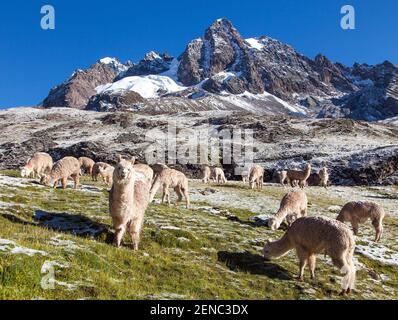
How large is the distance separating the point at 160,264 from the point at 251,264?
407 cm

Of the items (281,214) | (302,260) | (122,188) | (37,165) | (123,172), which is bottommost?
(302,260)

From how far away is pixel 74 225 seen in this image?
61.5 ft

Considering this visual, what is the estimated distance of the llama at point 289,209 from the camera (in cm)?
2373

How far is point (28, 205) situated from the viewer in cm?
2152

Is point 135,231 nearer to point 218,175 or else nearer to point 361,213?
point 361,213

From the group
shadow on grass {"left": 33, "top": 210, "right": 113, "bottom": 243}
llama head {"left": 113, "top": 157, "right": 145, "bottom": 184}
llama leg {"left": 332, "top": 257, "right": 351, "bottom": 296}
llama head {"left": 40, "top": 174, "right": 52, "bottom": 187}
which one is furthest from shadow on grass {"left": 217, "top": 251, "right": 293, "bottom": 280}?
llama head {"left": 40, "top": 174, "right": 52, "bottom": 187}

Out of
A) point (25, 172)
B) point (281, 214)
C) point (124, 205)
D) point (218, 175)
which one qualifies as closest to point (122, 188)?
point (124, 205)

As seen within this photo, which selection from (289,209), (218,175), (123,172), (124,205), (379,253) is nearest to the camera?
(123,172)

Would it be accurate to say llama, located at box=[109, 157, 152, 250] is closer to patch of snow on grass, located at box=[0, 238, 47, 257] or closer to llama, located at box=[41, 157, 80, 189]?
patch of snow on grass, located at box=[0, 238, 47, 257]

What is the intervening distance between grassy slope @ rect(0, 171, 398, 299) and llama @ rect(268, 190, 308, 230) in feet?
2.39

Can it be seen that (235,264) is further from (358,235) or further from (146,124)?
(146,124)

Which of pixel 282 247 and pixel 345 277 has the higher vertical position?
pixel 282 247

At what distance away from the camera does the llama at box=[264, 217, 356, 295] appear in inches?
602

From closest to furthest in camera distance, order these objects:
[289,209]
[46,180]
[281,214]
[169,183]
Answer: [281,214] < [289,209] < [169,183] < [46,180]
